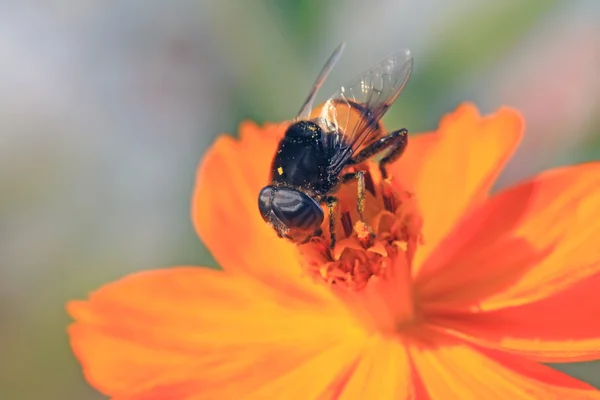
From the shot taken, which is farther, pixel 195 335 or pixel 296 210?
pixel 195 335

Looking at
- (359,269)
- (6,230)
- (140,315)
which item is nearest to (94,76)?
(6,230)

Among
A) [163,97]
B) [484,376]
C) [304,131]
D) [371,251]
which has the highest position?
[163,97]

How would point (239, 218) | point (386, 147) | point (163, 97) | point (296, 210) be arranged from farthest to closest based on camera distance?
1. point (163, 97)
2. point (239, 218)
3. point (386, 147)
4. point (296, 210)

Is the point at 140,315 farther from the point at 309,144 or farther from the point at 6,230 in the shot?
the point at 6,230

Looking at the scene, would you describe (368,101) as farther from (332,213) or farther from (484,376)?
(484,376)

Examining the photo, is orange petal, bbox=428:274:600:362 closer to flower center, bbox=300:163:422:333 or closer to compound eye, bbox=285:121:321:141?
flower center, bbox=300:163:422:333

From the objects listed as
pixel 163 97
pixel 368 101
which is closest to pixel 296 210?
pixel 368 101

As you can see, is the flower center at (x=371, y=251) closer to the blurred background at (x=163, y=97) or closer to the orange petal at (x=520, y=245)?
the orange petal at (x=520, y=245)
